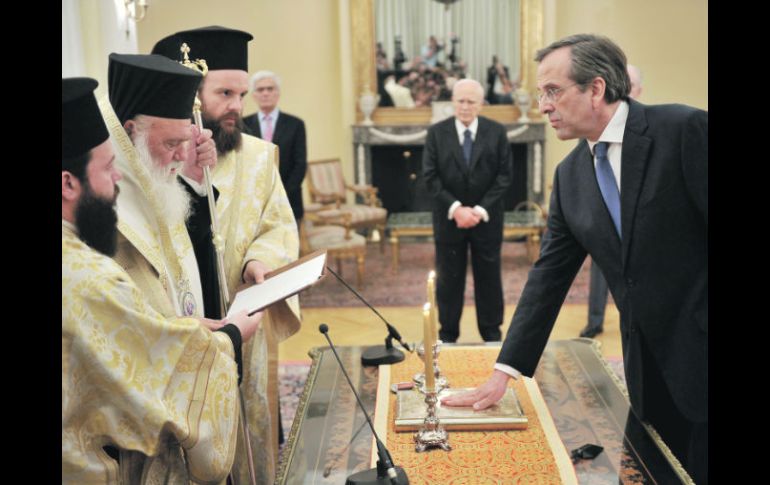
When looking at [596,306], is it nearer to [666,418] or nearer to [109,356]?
[666,418]

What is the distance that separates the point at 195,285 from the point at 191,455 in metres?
0.84

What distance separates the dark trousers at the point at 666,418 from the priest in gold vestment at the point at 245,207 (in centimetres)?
144

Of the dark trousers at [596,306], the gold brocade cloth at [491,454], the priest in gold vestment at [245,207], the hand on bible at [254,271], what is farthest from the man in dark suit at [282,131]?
the gold brocade cloth at [491,454]

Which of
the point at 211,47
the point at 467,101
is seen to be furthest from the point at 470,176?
the point at 211,47

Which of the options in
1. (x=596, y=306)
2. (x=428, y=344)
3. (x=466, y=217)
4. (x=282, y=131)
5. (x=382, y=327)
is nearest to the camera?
(x=428, y=344)

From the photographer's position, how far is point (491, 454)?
2006 mm

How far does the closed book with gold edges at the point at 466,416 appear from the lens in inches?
84.7

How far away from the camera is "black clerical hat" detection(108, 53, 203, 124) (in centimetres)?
217

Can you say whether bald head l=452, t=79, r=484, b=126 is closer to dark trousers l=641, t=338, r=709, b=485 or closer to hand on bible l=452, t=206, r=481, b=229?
hand on bible l=452, t=206, r=481, b=229

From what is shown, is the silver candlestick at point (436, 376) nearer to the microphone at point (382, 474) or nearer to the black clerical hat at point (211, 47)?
the microphone at point (382, 474)

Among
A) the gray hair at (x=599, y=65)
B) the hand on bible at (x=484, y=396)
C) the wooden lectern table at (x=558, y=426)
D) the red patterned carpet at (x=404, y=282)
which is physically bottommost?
the red patterned carpet at (x=404, y=282)

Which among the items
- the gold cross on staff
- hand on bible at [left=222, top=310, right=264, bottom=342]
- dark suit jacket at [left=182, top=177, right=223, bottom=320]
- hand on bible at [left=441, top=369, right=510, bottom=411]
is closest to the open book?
hand on bible at [left=222, top=310, right=264, bottom=342]

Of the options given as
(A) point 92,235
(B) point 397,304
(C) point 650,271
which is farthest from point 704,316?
(B) point 397,304

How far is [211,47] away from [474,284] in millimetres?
2728
